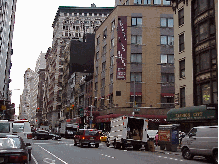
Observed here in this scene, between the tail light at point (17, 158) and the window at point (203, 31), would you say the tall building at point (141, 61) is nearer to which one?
the window at point (203, 31)

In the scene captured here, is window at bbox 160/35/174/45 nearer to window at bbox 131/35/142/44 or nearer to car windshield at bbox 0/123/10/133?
window at bbox 131/35/142/44

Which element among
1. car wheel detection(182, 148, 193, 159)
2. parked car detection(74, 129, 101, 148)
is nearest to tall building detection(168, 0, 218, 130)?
car wheel detection(182, 148, 193, 159)

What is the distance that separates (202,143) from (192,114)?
12268 millimetres

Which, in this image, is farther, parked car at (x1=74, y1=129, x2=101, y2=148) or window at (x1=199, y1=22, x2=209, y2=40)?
parked car at (x1=74, y1=129, x2=101, y2=148)

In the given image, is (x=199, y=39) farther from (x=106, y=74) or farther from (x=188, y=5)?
(x=106, y=74)

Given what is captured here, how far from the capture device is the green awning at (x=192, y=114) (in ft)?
96.6

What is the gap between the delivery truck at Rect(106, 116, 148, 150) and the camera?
98.0ft

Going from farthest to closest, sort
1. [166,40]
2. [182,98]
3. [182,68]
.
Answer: [166,40] < [182,68] < [182,98]

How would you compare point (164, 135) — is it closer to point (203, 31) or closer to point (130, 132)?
point (130, 132)

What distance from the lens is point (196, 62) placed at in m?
34.0

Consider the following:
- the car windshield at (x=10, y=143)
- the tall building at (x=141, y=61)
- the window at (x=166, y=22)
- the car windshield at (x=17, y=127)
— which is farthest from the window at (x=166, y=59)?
the car windshield at (x=10, y=143)

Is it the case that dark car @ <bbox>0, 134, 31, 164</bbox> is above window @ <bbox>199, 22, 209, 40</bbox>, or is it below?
below

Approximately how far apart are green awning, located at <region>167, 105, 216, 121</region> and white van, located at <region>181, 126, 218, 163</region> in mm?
8581

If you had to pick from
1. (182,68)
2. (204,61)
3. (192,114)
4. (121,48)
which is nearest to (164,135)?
(192,114)
